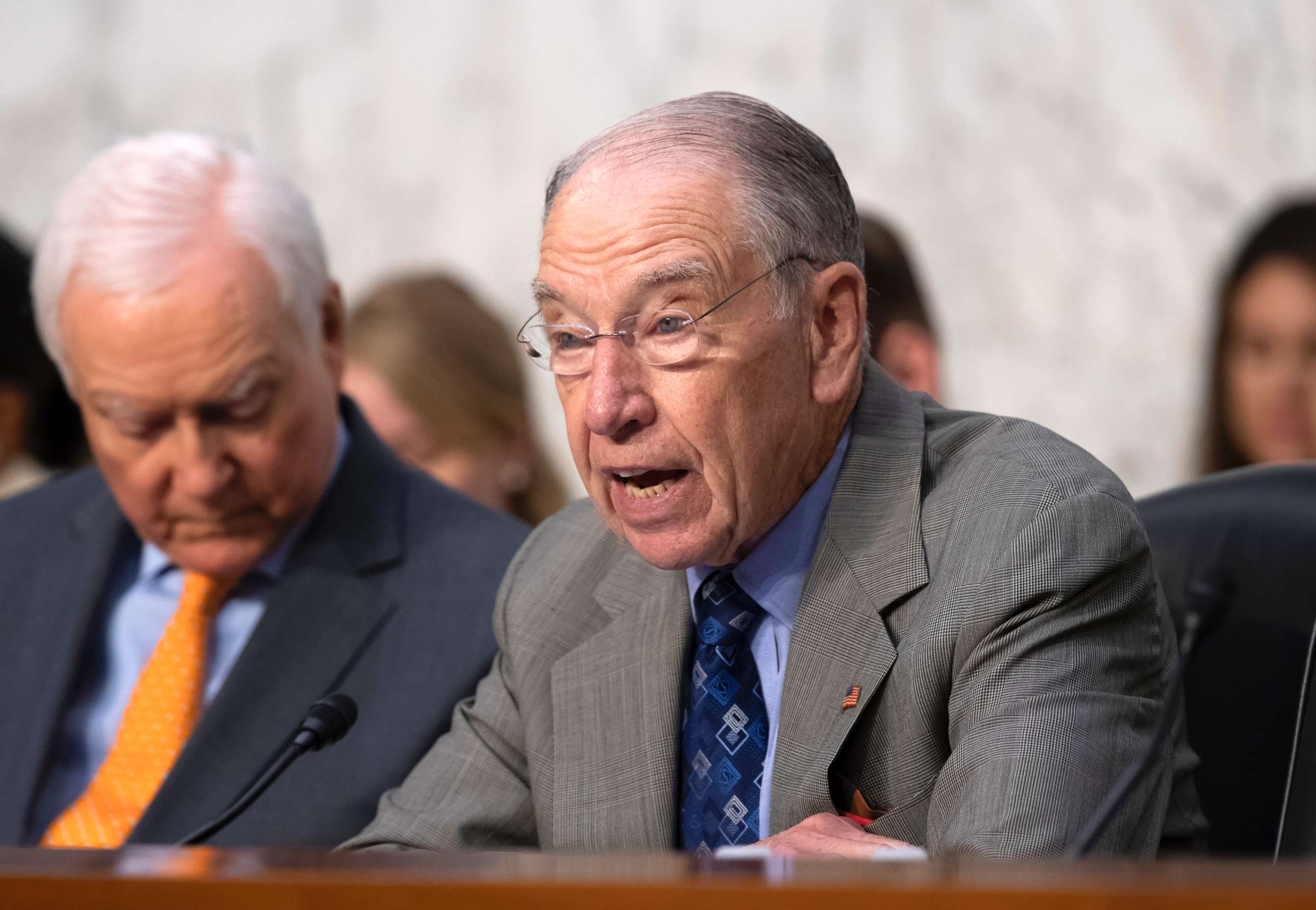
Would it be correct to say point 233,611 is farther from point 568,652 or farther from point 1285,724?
point 1285,724

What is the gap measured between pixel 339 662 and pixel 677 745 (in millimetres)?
569

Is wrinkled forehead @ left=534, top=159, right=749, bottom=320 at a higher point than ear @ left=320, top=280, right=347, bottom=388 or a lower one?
higher

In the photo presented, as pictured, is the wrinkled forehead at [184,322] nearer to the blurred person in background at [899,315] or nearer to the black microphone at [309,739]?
the black microphone at [309,739]

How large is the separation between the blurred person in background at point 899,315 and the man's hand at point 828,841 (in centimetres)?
134

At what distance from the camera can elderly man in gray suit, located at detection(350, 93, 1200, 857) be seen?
1283mm

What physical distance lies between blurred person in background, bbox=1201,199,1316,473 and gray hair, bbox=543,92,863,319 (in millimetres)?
2043

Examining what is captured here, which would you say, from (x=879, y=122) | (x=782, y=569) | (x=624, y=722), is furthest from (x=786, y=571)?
(x=879, y=122)

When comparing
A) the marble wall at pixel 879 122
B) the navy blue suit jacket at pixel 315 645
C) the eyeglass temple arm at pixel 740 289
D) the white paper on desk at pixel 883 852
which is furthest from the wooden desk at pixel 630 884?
the marble wall at pixel 879 122

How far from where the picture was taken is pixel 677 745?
1500mm

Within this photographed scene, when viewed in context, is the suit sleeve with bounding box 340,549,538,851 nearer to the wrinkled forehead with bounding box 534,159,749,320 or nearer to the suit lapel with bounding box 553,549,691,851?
the suit lapel with bounding box 553,549,691,851

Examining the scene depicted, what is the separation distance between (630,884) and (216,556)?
1355mm

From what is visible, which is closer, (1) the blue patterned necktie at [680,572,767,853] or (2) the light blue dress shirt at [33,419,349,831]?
(1) the blue patterned necktie at [680,572,767,853]

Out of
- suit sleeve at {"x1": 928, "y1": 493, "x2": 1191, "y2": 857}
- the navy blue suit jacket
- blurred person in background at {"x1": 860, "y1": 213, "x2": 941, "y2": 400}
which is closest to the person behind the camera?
suit sleeve at {"x1": 928, "y1": 493, "x2": 1191, "y2": 857}

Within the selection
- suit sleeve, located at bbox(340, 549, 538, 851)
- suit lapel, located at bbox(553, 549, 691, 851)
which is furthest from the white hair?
suit lapel, located at bbox(553, 549, 691, 851)
